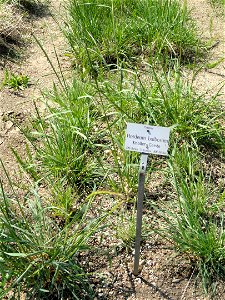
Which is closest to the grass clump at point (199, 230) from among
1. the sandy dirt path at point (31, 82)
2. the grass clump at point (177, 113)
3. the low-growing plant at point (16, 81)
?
the grass clump at point (177, 113)

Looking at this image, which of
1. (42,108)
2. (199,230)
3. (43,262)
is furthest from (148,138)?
(42,108)

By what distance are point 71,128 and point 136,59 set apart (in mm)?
1160

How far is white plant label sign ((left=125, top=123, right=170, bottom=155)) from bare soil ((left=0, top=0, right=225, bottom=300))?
0.64m

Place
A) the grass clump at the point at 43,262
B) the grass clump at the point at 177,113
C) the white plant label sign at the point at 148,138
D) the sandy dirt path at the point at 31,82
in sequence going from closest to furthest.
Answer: the white plant label sign at the point at 148,138
the grass clump at the point at 43,262
the grass clump at the point at 177,113
the sandy dirt path at the point at 31,82

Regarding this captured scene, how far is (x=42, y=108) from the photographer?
9.94 feet

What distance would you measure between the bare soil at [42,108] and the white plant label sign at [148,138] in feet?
2.10

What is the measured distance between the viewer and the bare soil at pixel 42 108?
200cm

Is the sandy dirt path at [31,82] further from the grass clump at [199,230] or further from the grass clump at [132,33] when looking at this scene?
the grass clump at [199,230]

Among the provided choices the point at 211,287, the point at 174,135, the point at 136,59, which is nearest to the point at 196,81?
the point at 136,59

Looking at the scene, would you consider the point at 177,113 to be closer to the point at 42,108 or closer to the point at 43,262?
the point at 42,108

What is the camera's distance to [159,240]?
7.14ft

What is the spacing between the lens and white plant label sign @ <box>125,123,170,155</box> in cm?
167

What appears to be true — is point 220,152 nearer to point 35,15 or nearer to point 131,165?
point 131,165

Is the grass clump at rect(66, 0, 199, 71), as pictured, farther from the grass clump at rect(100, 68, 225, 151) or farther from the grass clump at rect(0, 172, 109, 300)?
the grass clump at rect(0, 172, 109, 300)
